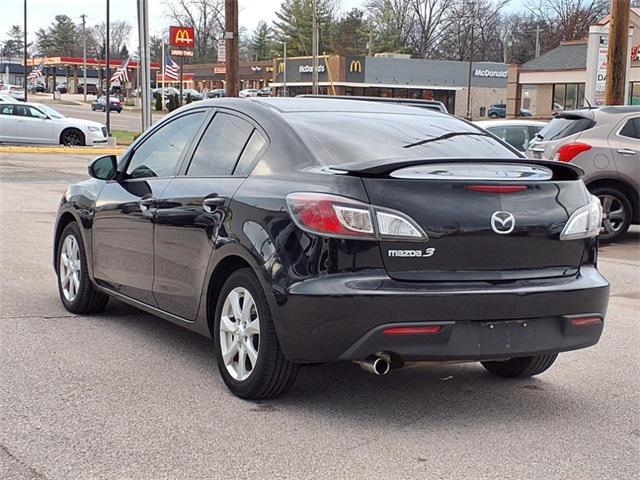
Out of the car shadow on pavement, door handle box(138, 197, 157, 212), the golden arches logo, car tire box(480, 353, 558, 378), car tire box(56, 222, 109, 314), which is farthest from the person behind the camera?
the golden arches logo

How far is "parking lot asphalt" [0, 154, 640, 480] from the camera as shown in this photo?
160 inches

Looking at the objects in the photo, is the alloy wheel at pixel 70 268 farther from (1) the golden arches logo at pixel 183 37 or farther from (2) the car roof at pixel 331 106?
(1) the golden arches logo at pixel 183 37

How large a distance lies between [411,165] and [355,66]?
70.7 metres

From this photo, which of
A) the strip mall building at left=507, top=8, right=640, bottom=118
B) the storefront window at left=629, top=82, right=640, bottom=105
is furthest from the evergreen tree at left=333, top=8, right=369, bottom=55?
the storefront window at left=629, top=82, right=640, bottom=105

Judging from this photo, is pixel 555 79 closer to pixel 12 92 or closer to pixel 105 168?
pixel 12 92

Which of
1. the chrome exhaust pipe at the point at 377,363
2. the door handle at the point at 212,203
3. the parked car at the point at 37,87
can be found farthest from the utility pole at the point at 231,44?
the parked car at the point at 37,87

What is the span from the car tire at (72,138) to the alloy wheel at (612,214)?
71.8 ft

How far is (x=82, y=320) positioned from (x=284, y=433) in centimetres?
291

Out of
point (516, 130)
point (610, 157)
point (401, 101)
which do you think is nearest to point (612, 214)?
point (610, 157)

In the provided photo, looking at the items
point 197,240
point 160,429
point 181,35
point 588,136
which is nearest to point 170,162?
point 197,240

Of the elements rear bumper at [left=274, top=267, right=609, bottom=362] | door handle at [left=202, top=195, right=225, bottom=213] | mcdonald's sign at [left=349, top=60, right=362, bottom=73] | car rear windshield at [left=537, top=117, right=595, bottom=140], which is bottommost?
rear bumper at [left=274, top=267, right=609, bottom=362]

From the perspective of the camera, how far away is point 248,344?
4.90 m

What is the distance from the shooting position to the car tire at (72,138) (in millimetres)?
30500

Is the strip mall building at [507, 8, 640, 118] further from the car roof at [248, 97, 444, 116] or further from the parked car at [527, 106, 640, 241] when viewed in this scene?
the car roof at [248, 97, 444, 116]
